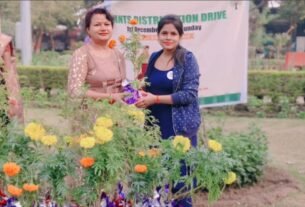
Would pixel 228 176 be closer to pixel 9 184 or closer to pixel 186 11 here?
pixel 9 184

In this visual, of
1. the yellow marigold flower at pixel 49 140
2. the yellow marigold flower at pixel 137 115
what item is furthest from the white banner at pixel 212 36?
the yellow marigold flower at pixel 49 140

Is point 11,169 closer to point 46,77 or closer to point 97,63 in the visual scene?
point 97,63

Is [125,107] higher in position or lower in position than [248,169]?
higher

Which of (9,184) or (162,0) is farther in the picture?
(162,0)

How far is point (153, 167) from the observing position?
3242 mm

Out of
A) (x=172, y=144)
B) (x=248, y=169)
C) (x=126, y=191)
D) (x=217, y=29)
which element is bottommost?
(x=248, y=169)

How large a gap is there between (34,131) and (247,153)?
3.23 metres

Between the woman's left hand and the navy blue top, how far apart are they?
14 centimetres

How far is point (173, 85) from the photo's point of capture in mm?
4145

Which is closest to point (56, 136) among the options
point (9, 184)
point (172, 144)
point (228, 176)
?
point (9, 184)

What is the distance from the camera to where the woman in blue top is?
4.11 m

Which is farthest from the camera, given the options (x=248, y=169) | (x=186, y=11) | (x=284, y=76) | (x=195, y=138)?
(x=284, y=76)

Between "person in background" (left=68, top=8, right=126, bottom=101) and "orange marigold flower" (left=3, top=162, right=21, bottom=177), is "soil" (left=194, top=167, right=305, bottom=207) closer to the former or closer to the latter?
"person in background" (left=68, top=8, right=126, bottom=101)

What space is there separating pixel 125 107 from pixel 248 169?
291cm
